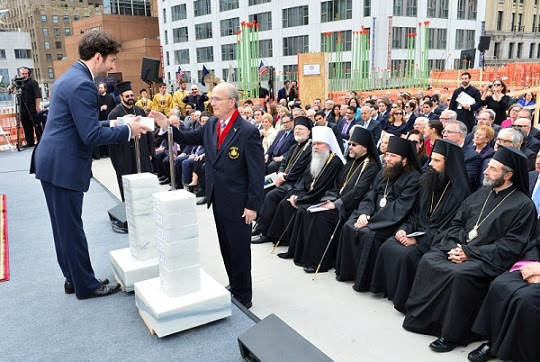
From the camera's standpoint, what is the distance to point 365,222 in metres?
4.40

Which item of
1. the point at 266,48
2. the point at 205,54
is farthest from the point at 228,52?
the point at 266,48

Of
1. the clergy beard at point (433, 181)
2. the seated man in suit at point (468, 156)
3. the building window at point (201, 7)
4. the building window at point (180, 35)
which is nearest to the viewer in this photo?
the clergy beard at point (433, 181)

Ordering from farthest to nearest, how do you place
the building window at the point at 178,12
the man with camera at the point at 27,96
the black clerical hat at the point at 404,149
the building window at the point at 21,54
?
the building window at the point at 21,54
the building window at the point at 178,12
the man with camera at the point at 27,96
the black clerical hat at the point at 404,149

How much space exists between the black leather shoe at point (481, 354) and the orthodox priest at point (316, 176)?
2.47 metres

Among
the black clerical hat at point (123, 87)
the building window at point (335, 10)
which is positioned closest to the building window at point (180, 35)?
the building window at point (335, 10)

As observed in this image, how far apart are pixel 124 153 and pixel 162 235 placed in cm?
338

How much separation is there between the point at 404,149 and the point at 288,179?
6.17ft

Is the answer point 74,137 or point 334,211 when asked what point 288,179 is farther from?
point 74,137

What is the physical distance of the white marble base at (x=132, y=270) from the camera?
3400 millimetres

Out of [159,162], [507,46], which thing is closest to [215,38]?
[507,46]

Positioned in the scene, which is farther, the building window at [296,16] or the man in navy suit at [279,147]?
the building window at [296,16]

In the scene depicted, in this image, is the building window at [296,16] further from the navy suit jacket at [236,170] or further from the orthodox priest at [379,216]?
the navy suit jacket at [236,170]

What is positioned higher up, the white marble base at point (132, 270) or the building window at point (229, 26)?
the building window at point (229, 26)

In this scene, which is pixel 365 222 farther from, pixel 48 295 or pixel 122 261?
pixel 48 295
